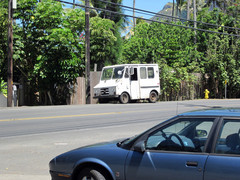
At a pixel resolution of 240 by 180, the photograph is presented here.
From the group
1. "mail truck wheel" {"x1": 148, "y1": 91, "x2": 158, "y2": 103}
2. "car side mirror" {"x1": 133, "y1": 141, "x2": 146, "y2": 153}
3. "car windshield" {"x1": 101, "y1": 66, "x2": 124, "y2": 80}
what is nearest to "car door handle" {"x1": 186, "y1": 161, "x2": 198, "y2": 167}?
"car side mirror" {"x1": 133, "y1": 141, "x2": 146, "y2": 153}

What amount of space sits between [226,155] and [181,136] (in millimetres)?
703

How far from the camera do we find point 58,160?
5555 mm

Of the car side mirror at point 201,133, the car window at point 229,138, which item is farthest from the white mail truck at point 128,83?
the car window at point 229,138

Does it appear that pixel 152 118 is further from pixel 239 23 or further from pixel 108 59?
pixel 239 23

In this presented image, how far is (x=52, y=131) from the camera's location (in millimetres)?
12664

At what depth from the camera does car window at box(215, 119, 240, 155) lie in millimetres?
4411

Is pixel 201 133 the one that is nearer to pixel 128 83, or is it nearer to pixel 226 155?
pixel 226 155

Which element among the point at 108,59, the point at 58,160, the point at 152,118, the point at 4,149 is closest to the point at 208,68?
the point at 108,59

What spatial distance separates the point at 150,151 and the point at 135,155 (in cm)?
20

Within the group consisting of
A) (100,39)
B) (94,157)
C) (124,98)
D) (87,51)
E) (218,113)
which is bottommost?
(94,157)

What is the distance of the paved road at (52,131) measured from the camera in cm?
820

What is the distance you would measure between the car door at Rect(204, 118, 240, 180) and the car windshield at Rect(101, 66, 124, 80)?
19378 mm

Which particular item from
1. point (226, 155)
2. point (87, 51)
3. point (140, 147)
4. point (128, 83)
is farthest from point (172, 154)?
point (87, 51)

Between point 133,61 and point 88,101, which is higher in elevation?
point 133,61
